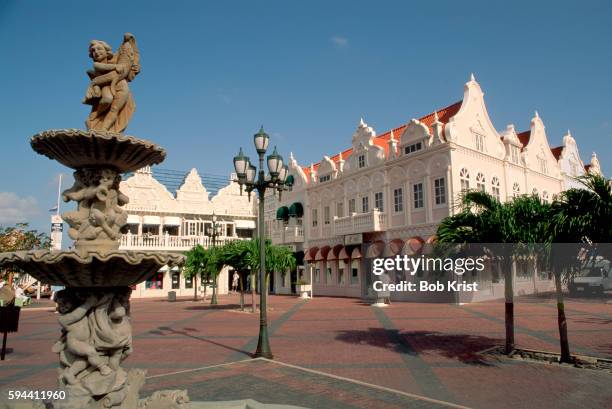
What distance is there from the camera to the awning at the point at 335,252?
32594 mm

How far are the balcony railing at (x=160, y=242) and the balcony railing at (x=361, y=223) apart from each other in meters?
10.3

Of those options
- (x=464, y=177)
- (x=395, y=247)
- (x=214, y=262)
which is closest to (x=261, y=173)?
(x=214, y=262)

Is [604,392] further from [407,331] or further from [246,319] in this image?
[246,319]

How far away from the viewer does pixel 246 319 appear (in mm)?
20000

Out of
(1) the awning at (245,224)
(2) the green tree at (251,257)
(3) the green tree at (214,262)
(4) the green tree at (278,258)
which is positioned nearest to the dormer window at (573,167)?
(4) the green tree at (278,258)

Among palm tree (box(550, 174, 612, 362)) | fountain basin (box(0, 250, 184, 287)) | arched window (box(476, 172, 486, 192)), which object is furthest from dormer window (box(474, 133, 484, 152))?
fountain basin (box(0, 250, 184, 287))

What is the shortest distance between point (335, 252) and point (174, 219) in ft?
54.2

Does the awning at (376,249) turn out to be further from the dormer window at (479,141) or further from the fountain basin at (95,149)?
the fountain basin at (95,149)

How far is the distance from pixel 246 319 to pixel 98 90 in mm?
15193

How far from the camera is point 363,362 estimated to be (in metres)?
10.4

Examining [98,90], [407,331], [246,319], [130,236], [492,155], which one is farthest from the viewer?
[130,236]

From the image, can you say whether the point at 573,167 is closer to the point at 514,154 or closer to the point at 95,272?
the point at 514,154

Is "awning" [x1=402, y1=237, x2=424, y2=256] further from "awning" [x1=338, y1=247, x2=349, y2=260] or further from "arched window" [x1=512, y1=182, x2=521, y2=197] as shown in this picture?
"arched window" [x1=512, y1=182, x2=521, y2=197]

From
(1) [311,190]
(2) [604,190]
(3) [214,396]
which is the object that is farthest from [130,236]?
(2) [604,190]
